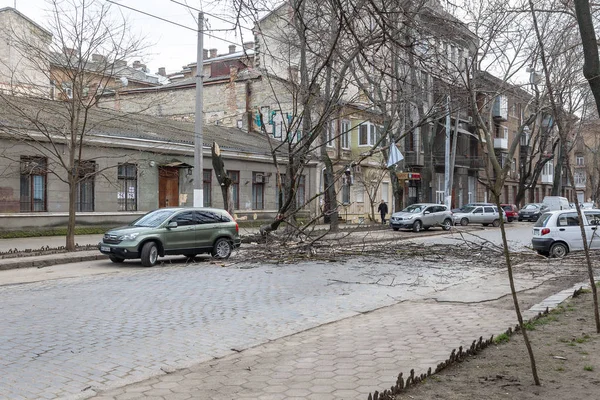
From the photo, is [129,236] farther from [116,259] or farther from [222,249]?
[222,249]

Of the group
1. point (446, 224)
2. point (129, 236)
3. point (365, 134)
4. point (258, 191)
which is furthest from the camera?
point (365, 134)

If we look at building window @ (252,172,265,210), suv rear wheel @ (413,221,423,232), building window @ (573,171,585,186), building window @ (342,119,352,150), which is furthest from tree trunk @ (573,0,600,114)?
building window @ (573,171,585,186)

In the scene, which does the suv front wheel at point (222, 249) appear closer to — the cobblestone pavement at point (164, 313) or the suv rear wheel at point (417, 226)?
the cobblestone pavement at point (164, 313)

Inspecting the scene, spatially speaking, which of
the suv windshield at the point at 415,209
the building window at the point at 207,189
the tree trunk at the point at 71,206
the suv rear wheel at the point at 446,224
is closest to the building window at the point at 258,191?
the building window at the point at 207,189

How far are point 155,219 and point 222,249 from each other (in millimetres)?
2245

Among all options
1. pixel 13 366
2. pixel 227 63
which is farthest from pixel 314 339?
pixel 227 63

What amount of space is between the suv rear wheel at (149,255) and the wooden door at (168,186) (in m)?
13.5

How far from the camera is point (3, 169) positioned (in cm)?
2286

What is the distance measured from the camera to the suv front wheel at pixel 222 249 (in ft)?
58.0

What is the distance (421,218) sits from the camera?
33125 millimetres

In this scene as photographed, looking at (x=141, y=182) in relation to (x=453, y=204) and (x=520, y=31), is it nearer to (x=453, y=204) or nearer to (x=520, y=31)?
(x=520, y=31)

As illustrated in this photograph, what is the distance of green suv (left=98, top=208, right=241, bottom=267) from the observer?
15969mm

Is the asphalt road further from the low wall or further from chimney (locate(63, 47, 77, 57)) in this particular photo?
the low wall

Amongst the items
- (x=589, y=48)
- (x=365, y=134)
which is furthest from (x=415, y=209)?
(x=589, y=48)
